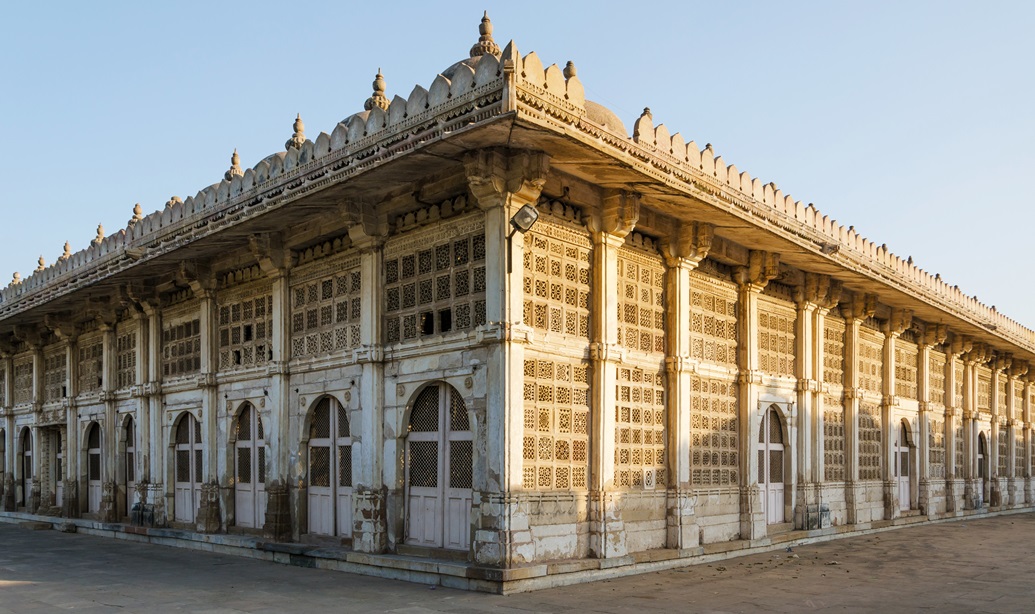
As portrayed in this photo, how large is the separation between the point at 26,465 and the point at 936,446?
1039 inches

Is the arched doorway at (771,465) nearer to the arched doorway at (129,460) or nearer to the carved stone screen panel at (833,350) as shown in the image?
the carved stone screen panel at (833,350)

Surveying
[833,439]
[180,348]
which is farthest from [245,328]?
[833,439]

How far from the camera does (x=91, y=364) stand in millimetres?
24797

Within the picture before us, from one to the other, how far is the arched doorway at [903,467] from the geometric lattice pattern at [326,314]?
15.1 m

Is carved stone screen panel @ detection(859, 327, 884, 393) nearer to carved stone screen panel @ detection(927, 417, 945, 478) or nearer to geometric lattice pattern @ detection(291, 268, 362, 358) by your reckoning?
carved stone screen panel @ detection(927, 417, 945, 478)

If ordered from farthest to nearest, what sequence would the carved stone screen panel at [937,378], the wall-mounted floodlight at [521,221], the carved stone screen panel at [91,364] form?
the carved stone screen panel at [937,378] → the carved stone screen panel at [91,364] → the wall-mounted floodlight at [521,221]

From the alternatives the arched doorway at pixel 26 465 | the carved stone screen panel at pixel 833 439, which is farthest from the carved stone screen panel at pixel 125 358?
the carved stone screen panel at pixel 833 439

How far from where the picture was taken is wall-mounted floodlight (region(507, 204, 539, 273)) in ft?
41.4

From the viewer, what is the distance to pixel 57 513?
26031mm

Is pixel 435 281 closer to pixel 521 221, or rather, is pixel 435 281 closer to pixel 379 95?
pixel 521 221

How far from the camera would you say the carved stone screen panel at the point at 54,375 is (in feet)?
86.3

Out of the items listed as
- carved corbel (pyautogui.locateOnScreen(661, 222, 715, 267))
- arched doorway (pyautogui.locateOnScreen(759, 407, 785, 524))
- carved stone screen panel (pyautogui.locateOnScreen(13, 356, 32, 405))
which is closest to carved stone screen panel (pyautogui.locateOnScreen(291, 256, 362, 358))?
carved corbel (pyautogui.locateOnScreen(661, 222, 715, 267))

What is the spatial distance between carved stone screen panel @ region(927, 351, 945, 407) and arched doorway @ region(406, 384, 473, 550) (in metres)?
17.3

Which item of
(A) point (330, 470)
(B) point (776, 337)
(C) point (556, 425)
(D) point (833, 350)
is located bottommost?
(A) point (330, 470)
